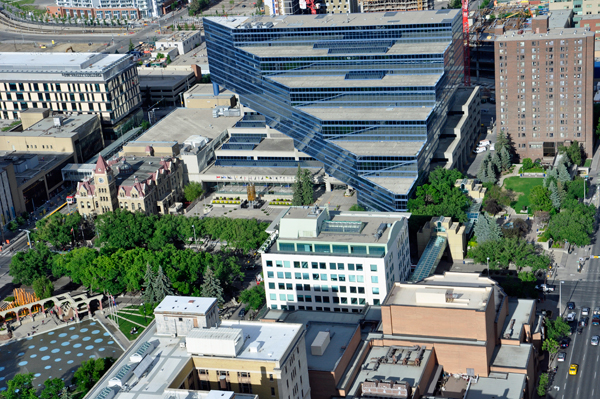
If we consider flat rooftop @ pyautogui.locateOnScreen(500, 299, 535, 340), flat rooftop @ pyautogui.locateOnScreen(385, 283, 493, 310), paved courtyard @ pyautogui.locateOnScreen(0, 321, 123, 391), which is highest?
flat rooftop @ pyautogui.locateOnScreen(385, 283, 493, 310)

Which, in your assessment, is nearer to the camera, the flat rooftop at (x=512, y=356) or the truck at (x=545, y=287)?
the flat rooftop at (x=512, y=356)

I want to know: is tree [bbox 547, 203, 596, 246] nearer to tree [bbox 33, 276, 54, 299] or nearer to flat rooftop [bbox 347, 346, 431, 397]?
flat rooftop [bbox 347, 346, 431, 397]

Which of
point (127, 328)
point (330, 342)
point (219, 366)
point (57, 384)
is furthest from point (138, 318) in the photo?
point (219, 366)

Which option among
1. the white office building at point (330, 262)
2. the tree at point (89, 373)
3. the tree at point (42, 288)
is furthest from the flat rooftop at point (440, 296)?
the tree at point (42, 288)

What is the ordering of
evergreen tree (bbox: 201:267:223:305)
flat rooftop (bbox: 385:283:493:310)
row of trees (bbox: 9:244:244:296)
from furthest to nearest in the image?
row of trees (bbox: 9:244:244:296)
evergreen tree (bbox: 201:267:223:305)
flat rooftop (bbox: 385:283:493:310)

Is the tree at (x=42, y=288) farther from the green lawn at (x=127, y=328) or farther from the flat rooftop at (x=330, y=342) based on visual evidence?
the flat rooftop at (x=330, y=342)

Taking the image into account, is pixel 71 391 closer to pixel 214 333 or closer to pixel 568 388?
pixel 214 333

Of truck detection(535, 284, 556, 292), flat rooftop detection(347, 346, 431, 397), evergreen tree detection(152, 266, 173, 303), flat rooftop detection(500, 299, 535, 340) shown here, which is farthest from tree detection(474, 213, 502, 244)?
evergreen tree detection(152, 266, 173, 303)
